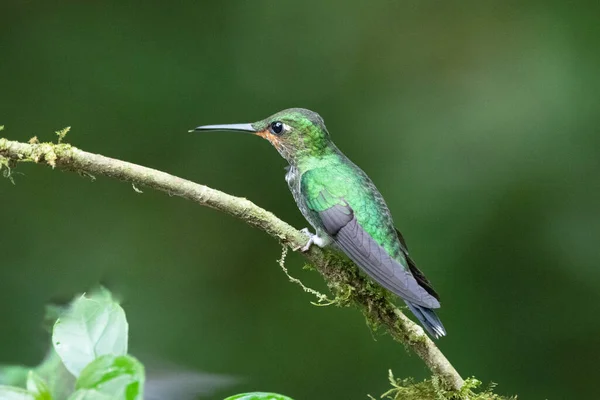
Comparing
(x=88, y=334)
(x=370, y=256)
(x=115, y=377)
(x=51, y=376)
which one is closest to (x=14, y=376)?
(x=51, y=376)

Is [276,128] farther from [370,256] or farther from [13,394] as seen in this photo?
[13,394]

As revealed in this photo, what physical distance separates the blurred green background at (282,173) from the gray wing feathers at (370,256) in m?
1.57

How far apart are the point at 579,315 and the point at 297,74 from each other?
1.55 meters

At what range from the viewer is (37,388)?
683 mm

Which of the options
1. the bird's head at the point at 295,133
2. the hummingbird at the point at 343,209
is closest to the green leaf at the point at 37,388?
the hummingbird at the point at 343,209

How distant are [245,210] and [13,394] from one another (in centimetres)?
62

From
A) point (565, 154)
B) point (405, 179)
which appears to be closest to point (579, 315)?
point (565, 154)

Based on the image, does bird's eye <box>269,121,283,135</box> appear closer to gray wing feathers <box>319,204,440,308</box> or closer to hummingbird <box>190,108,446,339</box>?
hummingbird <box>190,108,446,339</box>

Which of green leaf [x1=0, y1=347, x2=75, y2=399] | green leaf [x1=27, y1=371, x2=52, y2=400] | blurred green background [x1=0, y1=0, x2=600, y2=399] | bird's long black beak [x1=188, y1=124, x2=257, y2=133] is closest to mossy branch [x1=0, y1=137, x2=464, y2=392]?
bird's long black beak [x1=188, y1=124, x2=257, y2=133]

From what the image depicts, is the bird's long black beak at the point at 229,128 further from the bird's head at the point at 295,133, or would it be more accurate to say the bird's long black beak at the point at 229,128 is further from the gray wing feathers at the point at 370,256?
the gray wing feathers at the point at 370,256

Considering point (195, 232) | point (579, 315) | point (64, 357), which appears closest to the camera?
point (64, 357)

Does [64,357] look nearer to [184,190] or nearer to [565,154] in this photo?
[184,190]

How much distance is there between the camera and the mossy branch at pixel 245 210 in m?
1.18

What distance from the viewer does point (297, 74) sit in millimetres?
3166
